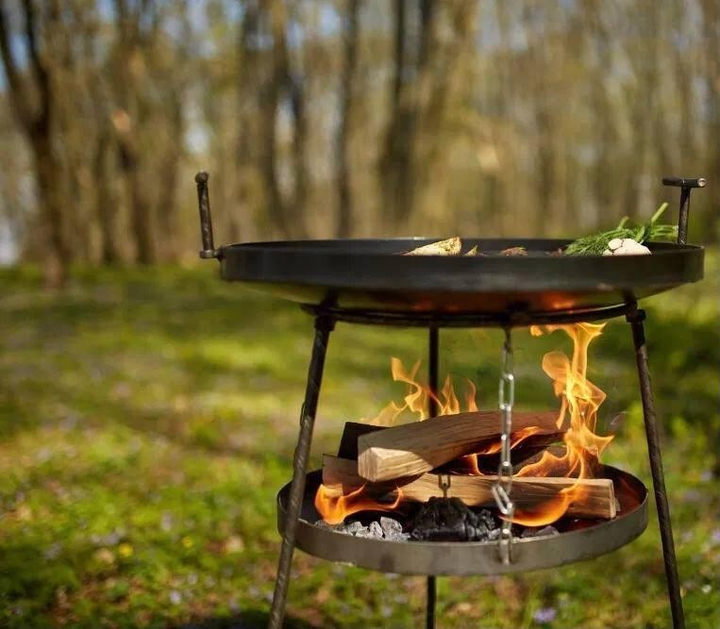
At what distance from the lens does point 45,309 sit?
396 inches

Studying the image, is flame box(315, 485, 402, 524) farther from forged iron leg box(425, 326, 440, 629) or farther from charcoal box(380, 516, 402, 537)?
forged iron leg box(425, 326, 440, 629)

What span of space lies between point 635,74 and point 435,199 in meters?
15.4

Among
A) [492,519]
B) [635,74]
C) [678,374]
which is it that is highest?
[635,74]

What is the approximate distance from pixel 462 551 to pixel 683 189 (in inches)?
45.8

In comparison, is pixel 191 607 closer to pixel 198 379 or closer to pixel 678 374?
pixel 198 379

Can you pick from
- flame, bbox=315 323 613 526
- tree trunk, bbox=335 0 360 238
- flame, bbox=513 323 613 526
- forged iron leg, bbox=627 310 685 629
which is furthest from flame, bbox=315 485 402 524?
tree trunk, bbox=335 0 360 238

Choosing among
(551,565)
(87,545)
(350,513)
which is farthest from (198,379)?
(551,565)

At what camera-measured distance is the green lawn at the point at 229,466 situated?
3.32 m

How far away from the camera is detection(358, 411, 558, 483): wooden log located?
203 centimetres

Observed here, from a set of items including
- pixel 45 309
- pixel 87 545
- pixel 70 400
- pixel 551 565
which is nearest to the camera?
pixel 551 565

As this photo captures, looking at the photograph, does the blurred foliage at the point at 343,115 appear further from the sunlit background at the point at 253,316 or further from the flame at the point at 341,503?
the flame at the point at 341,503

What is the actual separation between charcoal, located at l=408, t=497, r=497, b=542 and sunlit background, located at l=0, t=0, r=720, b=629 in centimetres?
75

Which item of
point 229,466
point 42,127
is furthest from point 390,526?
point 42,127

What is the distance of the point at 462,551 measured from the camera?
1.80 meters
